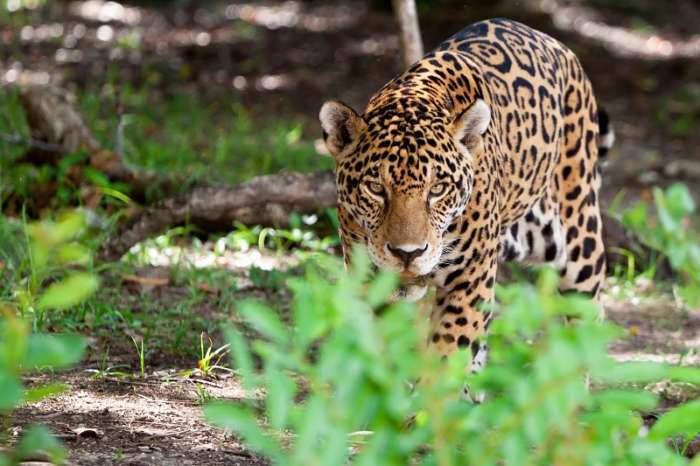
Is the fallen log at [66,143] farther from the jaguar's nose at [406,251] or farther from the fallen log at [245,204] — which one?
the jaguar's nose at [406,251]

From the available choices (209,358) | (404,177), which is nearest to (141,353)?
(209,358)

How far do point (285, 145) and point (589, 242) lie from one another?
4202 millimetres

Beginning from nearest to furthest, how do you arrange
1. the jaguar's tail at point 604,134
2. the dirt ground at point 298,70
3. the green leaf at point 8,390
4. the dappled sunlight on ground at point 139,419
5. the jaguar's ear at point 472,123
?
the green leaf at point 8,390 < the dappled sunlight on ground at point 139,419 < the jaguar's ear at point 472,123 < the dirt ground at point 298,70 < the jaguar's tail at point 604,134

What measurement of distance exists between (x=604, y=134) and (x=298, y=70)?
25.1 ft

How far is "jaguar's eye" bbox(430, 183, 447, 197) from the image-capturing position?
16.1ft

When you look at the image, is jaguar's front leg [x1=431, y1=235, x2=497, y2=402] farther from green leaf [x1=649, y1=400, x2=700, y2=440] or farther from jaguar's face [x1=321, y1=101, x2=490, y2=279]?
green leaf [x1=649, y1=400, x2=700, y2=440]

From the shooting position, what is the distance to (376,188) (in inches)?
193

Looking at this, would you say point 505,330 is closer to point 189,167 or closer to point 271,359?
point 271,359

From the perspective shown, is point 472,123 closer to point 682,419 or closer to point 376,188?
point 376,188

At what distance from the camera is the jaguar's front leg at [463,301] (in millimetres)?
5328

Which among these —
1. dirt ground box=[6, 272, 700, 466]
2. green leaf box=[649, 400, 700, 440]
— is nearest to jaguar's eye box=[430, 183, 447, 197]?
dirt ground box=[6, 272, 700, 466]

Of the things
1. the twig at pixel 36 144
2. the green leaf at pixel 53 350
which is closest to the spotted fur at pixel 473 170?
the green leaf at pixel 53 350

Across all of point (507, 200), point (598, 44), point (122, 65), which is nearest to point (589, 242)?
point (507, 200)

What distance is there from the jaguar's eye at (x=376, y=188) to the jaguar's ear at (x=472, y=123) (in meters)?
0.47
